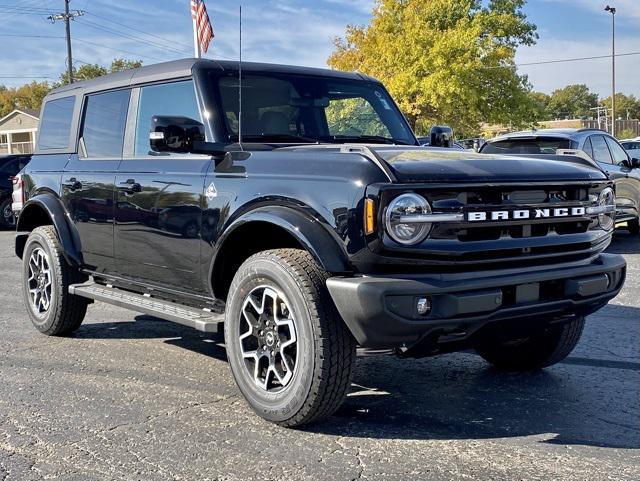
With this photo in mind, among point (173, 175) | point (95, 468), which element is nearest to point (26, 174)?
point (173, 175)

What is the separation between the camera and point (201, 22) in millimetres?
16094

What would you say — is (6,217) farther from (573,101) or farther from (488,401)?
(573,101)

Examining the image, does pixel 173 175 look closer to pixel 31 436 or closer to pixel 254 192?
pixel 254 192

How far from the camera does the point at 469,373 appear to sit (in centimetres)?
484

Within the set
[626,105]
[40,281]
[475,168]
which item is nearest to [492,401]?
[475,168]

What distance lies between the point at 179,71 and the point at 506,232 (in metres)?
2.45

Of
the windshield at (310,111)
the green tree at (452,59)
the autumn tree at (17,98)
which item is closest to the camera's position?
the windshield at (310,111)

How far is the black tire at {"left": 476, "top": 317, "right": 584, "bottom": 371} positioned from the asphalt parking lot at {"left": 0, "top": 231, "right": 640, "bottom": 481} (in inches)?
3.4

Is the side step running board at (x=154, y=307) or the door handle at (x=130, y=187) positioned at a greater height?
the door handle at (x=130, y=187)

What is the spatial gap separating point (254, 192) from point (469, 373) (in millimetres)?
1973

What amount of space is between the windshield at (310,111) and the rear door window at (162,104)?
0.68 feet

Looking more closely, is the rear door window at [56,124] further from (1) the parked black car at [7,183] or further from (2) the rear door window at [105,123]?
(1) the parked black car at [7,183]

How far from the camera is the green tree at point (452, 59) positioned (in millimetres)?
32844

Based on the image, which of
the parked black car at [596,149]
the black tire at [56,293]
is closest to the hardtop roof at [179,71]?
the black tire at [56,293]
